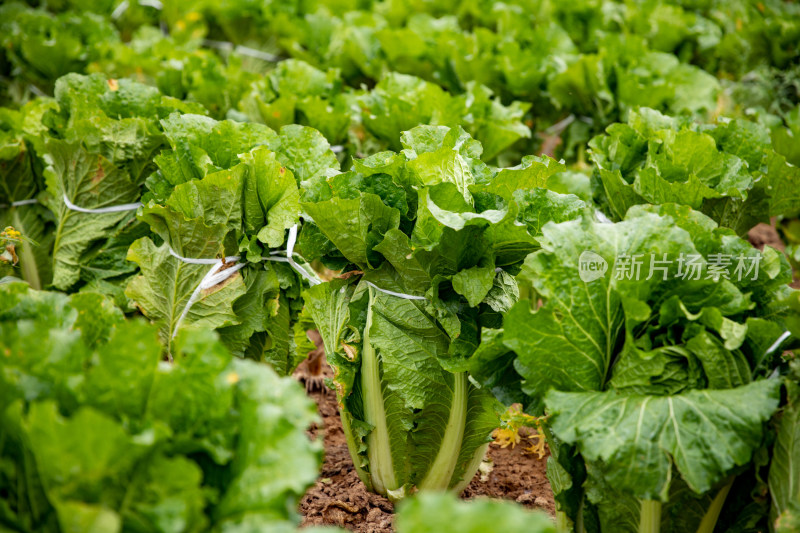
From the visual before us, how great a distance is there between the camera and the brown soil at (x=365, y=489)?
3.61 metres

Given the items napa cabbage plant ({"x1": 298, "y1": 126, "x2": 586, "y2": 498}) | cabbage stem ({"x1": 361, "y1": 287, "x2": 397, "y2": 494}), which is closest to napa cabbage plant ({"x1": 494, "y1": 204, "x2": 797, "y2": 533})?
napa cabbage plant ({"x1": 298, "y1": 126, "x2": 586, "y2": 498})

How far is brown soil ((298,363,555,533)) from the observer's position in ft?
11.8

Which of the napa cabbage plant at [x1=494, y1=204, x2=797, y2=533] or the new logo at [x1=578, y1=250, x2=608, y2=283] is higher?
the new logo at [x1=578, y1=250, x2=608, y2=283]

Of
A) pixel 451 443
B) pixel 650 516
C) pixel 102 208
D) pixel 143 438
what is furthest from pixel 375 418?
pixel 102 208

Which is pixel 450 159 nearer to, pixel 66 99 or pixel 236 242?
pixel 236 242

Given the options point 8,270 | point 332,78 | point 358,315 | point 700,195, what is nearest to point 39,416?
point 358,315

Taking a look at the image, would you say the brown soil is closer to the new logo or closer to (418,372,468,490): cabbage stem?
(418,372,468,490): cabbage stem

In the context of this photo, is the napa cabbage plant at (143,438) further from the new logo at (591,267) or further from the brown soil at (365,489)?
the brown soil at (365,489)

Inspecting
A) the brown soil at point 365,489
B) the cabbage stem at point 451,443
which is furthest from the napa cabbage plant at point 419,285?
the brown soil at point 365,489

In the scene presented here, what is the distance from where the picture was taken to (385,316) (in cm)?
334

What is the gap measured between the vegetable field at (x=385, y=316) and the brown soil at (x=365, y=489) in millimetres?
17

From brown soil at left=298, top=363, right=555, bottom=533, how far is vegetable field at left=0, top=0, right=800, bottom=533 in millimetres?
17

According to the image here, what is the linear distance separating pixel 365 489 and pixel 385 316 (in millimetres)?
1028

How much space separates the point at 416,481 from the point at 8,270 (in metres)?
2.69
